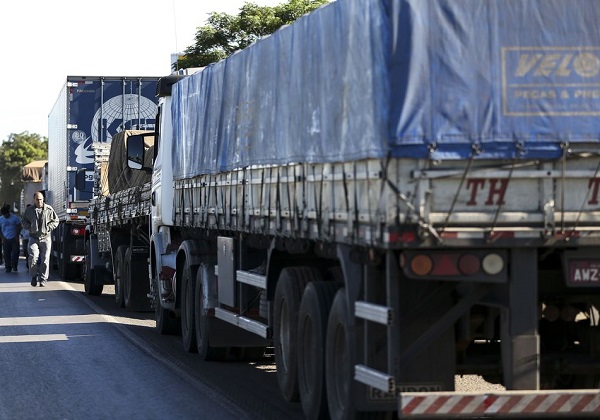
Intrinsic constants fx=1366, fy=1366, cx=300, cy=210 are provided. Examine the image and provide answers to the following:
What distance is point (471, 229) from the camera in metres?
7.92

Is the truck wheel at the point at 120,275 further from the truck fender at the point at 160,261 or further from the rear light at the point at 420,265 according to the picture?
the rear light at the point at 420,265

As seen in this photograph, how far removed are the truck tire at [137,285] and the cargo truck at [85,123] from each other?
793cm

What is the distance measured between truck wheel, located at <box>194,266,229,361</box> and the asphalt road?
11 cm

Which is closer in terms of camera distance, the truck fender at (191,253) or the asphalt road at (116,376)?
the asphalt road at (116,376)

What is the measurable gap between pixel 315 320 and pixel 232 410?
151 centimetres

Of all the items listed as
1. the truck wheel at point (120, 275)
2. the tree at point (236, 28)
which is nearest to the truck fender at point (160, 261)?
the truck wheel at point (120, 275)

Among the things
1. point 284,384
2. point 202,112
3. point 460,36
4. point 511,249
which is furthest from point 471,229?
point 202,112

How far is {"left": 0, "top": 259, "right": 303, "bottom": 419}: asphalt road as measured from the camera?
1071 centimetres

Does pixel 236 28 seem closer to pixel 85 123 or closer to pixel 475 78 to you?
pixel 85 123

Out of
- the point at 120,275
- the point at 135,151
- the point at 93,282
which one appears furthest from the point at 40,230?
the point at 135,151

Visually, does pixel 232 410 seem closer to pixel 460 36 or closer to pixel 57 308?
pixel 460 36

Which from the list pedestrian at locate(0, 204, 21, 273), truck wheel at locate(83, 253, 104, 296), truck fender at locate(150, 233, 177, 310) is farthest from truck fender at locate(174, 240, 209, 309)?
pedestrian at locate(0, 204, 21, 273)

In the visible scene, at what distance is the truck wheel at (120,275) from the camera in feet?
69.1

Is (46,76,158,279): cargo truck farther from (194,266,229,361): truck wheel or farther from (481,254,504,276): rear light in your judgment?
(481,254,504,276): rear light
